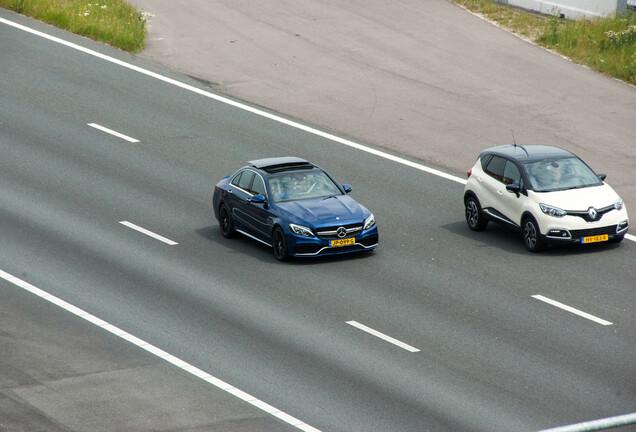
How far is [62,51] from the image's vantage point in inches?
Result: 1357

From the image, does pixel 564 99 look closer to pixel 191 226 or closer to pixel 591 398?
pixel 191 226

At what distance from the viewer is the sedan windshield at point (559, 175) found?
2131cm

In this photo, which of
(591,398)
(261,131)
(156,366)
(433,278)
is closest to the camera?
(591,398)

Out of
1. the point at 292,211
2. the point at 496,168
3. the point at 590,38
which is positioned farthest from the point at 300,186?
the point at 590,38

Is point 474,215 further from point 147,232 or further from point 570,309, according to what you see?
point 147,232

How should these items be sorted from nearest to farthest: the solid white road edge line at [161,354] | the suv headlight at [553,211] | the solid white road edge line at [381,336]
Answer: the solid white road edge line at [161,354] < the solid white road edge line at [381,336] < the suv headlight at [553,211]

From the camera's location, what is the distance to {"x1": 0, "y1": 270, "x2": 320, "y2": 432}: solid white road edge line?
13625mm

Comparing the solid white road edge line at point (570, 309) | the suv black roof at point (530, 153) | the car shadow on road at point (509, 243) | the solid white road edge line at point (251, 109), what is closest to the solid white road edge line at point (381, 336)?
the solid white road edge line at point (570, 309)

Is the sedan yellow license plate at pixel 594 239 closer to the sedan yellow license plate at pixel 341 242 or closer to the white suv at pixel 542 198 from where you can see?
the white suv at pixel 542 198

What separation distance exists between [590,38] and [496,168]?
43.6 ft

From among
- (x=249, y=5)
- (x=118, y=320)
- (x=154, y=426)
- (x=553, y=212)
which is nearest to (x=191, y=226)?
(x=118, y=320)

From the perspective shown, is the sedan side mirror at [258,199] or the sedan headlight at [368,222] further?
Answer: the sedan side mirror at [258,199]

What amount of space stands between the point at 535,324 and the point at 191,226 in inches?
322

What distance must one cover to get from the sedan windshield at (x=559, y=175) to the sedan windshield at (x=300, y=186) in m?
3.74
